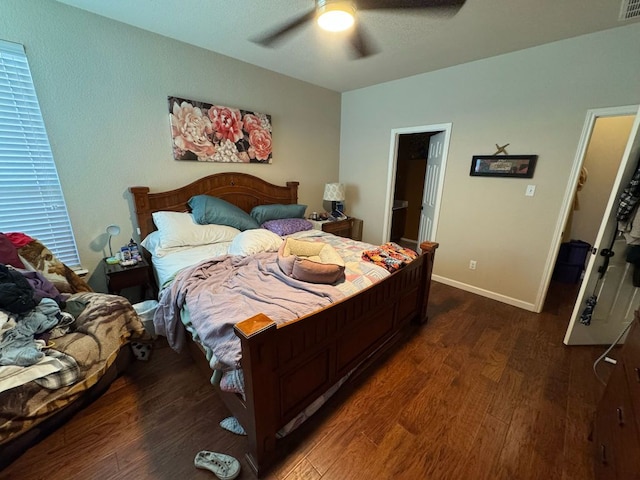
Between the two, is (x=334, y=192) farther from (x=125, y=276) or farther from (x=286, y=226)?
(x=125, y=276)

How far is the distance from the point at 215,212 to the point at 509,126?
3.11m

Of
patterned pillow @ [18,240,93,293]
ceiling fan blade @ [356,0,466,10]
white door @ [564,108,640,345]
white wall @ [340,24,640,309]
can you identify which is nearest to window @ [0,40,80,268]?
patterned pillow @ [18,240,93,293]

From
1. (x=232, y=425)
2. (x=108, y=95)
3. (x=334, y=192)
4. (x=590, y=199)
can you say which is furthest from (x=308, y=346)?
(x=590, y=199)

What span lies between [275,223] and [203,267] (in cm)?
125

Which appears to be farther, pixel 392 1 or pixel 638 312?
pixel 392 1

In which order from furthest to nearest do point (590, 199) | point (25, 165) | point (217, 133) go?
point (590, 199) → point (217, 133) → point (25, 165)

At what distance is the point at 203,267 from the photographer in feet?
5.94

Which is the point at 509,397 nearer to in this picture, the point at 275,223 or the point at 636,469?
the point at 636,469

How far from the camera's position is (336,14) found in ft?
4.83

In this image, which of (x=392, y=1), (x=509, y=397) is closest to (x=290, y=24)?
(x=392, y=1)

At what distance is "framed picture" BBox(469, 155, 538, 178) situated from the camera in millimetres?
2547

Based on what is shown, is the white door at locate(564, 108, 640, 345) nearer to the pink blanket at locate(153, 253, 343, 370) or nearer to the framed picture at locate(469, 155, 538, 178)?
the framed picture at locate(469, 155, 538, 178)

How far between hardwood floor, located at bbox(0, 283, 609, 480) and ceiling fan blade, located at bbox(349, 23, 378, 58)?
8.29ft

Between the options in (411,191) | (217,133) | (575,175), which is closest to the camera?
(575,175)
